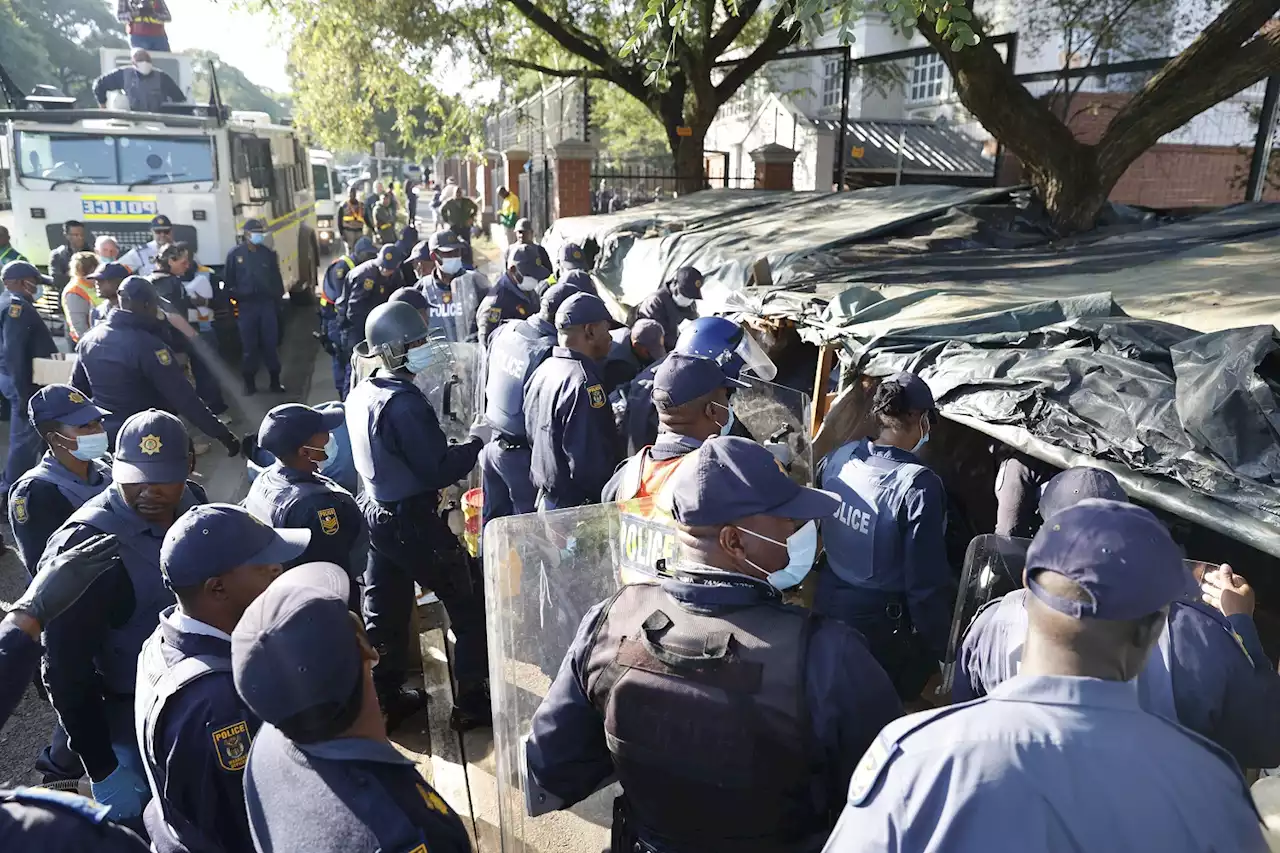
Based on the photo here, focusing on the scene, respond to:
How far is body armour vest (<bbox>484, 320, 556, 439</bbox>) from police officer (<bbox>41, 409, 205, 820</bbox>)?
185cm

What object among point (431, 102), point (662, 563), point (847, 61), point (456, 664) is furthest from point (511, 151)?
point (662, 563)

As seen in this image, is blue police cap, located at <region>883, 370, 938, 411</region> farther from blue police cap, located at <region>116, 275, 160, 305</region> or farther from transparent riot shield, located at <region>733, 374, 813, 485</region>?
blue police cap, located at <region>116, 275, 160, 305</region>

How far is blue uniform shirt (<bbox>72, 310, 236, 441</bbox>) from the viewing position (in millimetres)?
5586

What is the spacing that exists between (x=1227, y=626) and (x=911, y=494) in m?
1.20

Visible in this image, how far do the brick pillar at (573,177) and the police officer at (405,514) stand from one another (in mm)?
10469

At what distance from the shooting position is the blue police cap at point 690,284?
22.3 ft

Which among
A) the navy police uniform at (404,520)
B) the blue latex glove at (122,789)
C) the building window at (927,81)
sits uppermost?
the building window at (927,81)

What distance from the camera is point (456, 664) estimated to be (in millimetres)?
4176

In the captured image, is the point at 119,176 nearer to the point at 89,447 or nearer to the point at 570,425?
the point at 89,447

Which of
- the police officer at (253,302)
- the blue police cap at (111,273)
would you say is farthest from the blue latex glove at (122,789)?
the police officer at (253,302)

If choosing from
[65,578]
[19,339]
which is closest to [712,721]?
[65,578]

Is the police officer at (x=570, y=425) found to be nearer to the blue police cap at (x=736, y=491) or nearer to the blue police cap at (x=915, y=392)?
the blue police cap at (x=915, y=392)

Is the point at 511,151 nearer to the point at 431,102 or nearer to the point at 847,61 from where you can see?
the point at 431,102

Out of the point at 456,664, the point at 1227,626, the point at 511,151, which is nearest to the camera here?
the point at 1227,626
